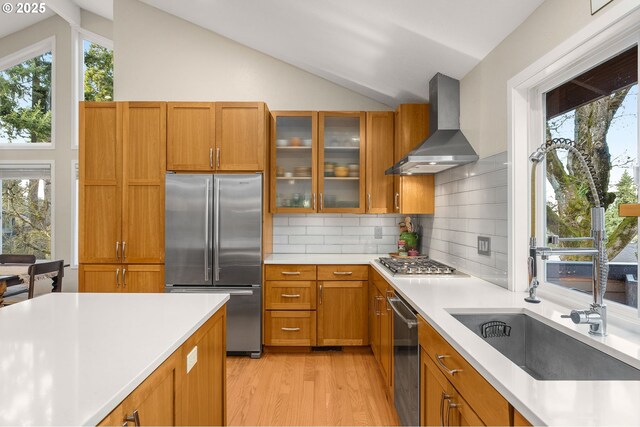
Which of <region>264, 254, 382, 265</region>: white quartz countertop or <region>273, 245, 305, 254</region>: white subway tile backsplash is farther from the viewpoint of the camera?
<region>273, 245, 305, 254</region>: white subway tile backsplash

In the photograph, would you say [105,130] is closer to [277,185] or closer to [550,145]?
[277,185]

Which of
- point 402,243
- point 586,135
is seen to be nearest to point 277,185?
point 402,243

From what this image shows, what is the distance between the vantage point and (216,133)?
3.42 m

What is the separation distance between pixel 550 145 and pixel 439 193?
187 cm

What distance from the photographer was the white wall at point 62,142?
493 cm

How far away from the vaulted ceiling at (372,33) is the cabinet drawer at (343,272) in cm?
167

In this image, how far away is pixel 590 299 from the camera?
5.44 feet

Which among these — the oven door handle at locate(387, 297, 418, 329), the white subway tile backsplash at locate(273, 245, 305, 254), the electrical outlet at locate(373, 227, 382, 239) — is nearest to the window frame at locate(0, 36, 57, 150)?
the white subway tile backsplash at locate(273, 245, 305, 254)

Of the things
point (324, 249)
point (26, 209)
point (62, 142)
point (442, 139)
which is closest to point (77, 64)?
point (62, 142)

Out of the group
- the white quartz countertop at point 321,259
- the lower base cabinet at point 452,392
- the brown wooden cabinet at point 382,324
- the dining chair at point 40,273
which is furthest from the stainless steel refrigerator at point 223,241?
the lower base cabinet at point 452,392

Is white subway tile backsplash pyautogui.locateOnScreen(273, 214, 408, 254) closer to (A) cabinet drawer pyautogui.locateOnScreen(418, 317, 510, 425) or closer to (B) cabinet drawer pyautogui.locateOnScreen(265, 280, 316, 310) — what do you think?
(B) cabinet drawer pyautogui.locateOnScreen(265, 280, 316, 310)

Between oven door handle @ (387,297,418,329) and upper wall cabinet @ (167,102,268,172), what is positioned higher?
upper wall cabinet @ (167,102,268,172)

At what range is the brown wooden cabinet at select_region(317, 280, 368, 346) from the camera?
3.42 metres

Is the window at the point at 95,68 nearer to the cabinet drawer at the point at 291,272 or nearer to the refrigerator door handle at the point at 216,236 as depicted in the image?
the refrigerator door handle at the point at 216,236
